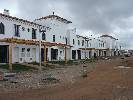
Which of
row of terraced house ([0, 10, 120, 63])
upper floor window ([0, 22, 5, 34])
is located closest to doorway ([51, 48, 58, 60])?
row of terraced house ([0, 10, 120, 63])

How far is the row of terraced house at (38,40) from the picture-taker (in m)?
36.1

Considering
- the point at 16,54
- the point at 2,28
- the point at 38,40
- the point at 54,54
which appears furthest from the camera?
the point at 54,54

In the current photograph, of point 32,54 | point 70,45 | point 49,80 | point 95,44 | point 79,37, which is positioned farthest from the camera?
point 95,44

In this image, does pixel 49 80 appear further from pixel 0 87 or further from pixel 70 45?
pixel 70 45

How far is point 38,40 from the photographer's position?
44.5 meters

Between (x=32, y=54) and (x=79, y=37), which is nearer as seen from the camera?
(x=32, y=54)

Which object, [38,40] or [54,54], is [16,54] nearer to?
[38,40]

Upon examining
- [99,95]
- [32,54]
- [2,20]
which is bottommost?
[99,95]

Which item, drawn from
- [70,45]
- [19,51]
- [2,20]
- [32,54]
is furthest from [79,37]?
[2,20]

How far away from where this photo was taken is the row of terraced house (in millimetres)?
36091

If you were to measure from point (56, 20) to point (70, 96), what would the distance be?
3974cm

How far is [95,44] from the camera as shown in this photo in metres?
91.8

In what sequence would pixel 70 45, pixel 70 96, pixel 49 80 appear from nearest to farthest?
pixel 70 96
pixel 49 80
pixel 70 45

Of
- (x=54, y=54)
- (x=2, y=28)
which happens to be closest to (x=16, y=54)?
(x=2, y=28)
